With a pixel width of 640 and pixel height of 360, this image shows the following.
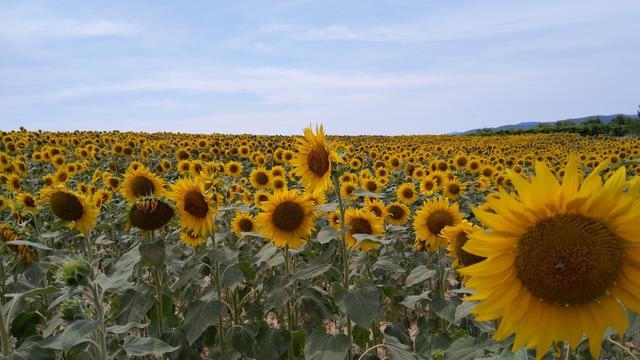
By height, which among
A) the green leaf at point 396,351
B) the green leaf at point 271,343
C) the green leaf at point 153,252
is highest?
the green leaf at point 153,252

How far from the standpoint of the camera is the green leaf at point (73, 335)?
218 centimetres

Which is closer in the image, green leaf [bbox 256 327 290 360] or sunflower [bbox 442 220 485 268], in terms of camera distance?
sunflower [bbox 442 220 485 268]

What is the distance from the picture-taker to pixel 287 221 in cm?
371

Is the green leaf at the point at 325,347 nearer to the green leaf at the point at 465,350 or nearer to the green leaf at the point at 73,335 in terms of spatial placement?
the green leaf at the point at 465,350

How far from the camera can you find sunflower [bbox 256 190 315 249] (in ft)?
12.2

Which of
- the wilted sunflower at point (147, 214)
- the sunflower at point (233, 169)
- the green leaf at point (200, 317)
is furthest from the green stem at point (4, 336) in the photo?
the sunflower at point (233, 169)

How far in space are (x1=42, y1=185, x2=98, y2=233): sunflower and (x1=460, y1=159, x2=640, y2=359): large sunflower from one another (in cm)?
322

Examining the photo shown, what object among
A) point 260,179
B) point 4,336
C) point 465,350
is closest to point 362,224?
point 465,350

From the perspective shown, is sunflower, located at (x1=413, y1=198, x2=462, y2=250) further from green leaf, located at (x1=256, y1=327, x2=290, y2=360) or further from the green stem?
the green stem

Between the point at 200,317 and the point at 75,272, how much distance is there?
1014mm

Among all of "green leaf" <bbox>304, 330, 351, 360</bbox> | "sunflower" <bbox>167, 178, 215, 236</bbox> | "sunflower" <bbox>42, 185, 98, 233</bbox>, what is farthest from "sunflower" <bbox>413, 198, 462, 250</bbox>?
"sunflower" <bbox>42, 185, 98, 233</bbox>

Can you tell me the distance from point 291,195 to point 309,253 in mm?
679

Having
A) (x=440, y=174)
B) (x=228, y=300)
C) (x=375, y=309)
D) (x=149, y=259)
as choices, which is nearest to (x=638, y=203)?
(x=375, y=309)

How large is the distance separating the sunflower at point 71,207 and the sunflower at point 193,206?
2.34ft
